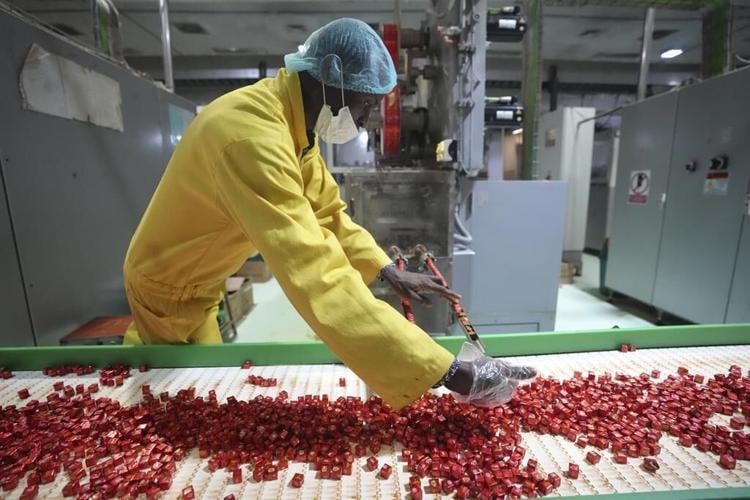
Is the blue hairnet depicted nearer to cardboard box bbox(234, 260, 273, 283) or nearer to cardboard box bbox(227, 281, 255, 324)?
cardboard box bbox(227, 281, 255, 324)

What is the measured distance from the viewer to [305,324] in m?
4.04

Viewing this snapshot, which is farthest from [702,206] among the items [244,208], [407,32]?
[244,208]

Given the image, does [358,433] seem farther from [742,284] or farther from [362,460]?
[742,284]

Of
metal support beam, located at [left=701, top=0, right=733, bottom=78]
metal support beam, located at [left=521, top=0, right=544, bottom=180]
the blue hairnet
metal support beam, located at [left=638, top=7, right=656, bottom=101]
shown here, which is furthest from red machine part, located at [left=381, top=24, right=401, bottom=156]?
metal support beam, located at [left=701, top=0, right=733, bottom=78]

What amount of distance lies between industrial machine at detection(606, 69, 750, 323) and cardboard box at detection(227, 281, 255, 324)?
13.7 ft

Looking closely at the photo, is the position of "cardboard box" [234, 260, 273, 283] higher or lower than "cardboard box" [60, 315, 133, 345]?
lower

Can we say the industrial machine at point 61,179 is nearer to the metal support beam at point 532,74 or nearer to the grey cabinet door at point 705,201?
the metal support beam at point 532,74

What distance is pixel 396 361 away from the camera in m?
0.90

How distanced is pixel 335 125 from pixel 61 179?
2.01 m

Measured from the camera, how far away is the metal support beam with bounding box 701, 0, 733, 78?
3479mm

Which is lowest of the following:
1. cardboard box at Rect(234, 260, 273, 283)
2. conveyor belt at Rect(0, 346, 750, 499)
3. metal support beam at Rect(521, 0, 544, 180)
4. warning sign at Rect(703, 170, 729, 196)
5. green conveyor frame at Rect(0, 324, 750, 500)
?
cardboard box at Rect(234, 260, 273, 283)

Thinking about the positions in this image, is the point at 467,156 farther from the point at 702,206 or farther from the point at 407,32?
the point at 702,206

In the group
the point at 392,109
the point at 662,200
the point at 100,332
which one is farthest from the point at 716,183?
the point at 100,332

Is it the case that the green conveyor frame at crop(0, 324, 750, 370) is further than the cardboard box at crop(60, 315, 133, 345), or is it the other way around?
the cardboard box at crop(60, 315, 133, 345)
